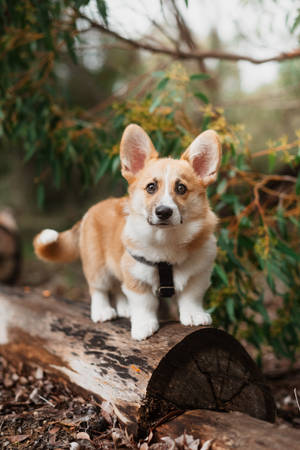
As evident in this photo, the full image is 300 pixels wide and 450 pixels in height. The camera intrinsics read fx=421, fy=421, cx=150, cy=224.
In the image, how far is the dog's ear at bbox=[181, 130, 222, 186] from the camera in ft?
7.75

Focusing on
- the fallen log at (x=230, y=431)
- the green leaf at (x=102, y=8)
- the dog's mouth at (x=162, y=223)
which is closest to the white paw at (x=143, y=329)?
the fallen log at (x=230, y=431)

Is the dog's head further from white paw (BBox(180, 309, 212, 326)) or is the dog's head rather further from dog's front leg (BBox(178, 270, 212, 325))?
white paw (BBox(180, 309, 212, 326))

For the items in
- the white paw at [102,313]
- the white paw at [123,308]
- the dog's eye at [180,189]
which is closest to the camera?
the dog's eye at [180,189]

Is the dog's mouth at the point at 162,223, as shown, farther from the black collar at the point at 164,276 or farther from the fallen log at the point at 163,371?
the fallen log at the point at 163,371

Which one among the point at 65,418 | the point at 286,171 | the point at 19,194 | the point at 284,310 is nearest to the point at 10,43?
the point at 286,171

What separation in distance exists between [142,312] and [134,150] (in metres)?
0.96

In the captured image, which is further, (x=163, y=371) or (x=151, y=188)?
(x=151, y=188)

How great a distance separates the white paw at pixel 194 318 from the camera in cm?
236

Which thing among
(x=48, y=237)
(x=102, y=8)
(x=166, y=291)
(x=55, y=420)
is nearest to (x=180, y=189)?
(x=166, y=291)

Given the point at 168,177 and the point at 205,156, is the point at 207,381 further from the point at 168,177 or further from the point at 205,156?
the point at 205,156

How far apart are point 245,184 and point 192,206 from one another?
5.21 feet

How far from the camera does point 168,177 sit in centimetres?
227

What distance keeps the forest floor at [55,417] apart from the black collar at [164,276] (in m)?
0.69

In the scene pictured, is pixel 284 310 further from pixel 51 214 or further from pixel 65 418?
pixel 51 214
